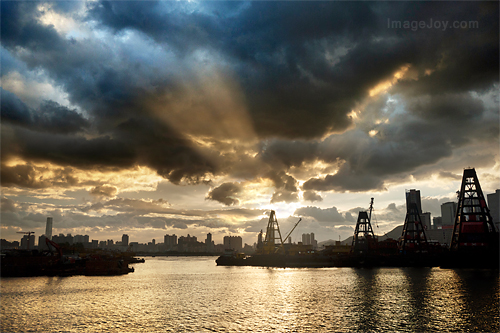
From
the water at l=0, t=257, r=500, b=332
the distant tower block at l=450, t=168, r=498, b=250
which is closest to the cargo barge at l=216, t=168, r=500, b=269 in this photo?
the distant tower block at l=450, t=168, r=498, b=250

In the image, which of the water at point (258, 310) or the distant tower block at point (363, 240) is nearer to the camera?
the water at point (258, 310)

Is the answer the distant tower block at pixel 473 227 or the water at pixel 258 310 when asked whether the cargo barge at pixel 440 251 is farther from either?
the water at pixel 258 310

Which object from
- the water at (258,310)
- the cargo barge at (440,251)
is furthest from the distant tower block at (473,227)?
the water at (258,310)

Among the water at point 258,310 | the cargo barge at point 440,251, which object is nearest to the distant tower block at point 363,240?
the cargo barge at point 440,251

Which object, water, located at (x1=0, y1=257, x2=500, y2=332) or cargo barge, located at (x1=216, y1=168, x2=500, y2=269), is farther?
cargo barge, located at (x1=216, y1=168, x2=500, y2=269)

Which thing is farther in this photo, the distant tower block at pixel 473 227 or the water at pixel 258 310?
the distant tower block at pixel 473 227

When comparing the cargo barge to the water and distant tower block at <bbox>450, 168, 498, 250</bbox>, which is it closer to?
distant tower block at <bbox>450, 168, 498, 250</bbox>

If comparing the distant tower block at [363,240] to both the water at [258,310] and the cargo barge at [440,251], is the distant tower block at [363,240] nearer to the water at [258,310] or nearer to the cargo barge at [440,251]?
the cargo barge at [440,251]

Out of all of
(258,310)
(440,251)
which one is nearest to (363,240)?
(440,251)

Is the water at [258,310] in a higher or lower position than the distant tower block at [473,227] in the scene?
lower

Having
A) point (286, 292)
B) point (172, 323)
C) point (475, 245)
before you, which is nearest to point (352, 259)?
point (475, 245)

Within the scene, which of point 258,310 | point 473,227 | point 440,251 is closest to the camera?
point 258,310

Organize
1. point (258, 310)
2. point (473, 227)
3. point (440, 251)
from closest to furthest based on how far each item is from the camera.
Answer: point (258, 310) < point (473, 227) < point (440, 251)

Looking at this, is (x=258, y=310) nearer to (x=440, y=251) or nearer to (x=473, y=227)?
(x=473, y=227)
